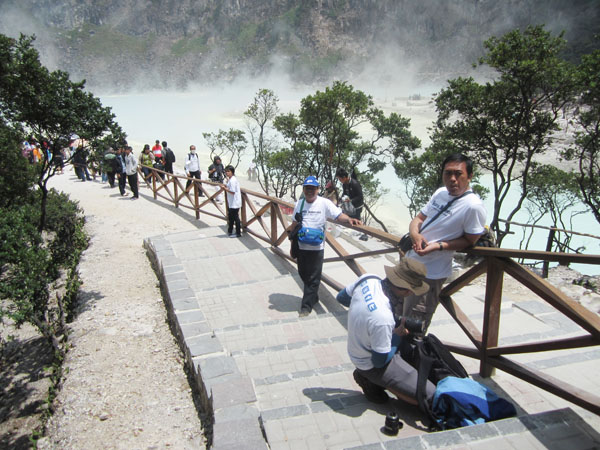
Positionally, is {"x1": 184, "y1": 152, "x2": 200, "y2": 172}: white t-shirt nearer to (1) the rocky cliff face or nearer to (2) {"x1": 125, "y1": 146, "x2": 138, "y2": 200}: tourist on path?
(2) {"x1": 125, "y1": 146, "x2": 138, "y2": 200}: tourist on path

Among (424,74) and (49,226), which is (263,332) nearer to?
(49,226)

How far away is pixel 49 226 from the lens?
10.1m

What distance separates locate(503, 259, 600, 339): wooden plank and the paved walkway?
53 centimetres

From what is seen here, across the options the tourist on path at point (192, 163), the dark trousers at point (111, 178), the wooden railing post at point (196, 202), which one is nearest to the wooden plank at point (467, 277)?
the wooden railing post at point (196, 202)

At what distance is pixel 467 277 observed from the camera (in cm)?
324

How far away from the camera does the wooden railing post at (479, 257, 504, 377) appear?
291 centimetres

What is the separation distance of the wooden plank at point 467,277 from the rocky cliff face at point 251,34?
96071 mm

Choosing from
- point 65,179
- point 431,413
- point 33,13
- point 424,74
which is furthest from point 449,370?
point 33,13

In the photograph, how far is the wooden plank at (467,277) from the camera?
3.02 metres

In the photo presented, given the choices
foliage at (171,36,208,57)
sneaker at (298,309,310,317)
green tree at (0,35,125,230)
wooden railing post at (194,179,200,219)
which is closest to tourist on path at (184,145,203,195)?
wooden railing post at (194,179,200,219)

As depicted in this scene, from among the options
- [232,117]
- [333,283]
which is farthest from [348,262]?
[232,117]

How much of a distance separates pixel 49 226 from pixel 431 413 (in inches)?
394

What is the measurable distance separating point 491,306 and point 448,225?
0.62 meters

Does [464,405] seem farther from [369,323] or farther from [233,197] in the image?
[233,197]
